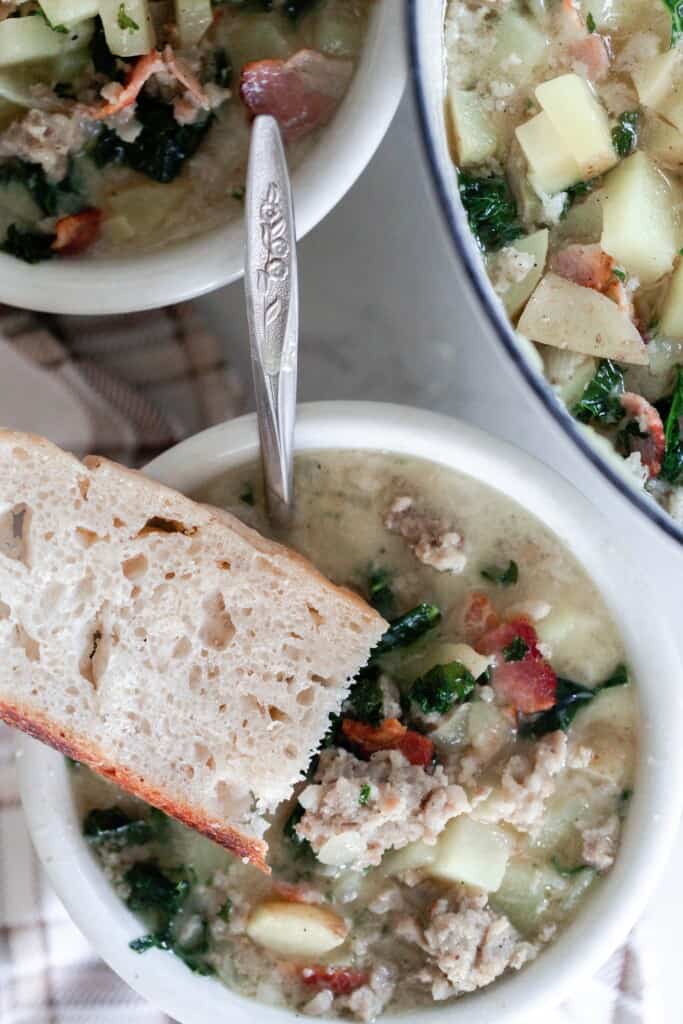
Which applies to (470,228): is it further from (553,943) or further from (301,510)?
(553,943)

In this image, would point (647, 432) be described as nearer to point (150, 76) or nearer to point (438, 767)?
point (438, 767)

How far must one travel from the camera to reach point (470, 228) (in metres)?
1.99

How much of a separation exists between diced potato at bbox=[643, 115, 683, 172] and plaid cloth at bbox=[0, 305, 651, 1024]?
0.97m

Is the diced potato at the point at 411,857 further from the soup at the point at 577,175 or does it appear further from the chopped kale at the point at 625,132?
the chopped kale at the point at 625,132

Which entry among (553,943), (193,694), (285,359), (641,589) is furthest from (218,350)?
(553,943)

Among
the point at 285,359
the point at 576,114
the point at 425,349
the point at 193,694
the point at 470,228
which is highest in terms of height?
the point at 576,114

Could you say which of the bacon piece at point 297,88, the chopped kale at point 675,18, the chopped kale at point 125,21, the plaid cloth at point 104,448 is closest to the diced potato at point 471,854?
the plaid cloth at point 104,448

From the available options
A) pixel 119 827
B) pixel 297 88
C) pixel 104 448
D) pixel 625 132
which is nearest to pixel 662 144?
pixel 625 132

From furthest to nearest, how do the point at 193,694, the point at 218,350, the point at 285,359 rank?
the point at 218,350 → the point at 193,694 → the point at 285,359

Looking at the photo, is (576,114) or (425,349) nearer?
(576,114)

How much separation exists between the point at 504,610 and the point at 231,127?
3.27 ft

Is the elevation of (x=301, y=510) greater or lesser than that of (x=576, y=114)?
lesser

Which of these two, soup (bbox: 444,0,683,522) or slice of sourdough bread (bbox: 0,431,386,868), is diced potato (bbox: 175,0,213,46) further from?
slice of sourdough bread (bbox: 0,431,386,868)

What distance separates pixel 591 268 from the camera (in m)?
2.07
